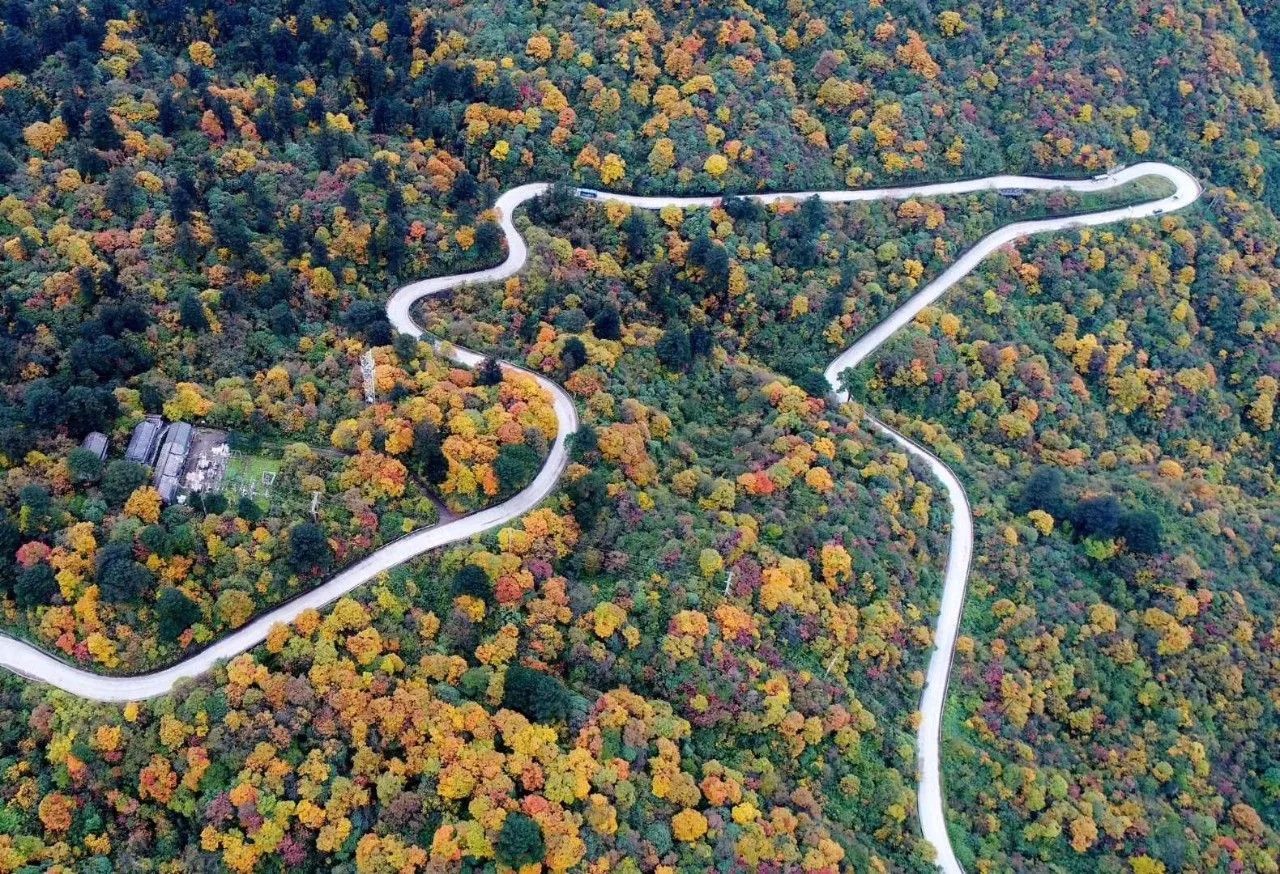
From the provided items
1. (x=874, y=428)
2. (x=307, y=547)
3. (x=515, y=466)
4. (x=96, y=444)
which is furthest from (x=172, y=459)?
(x=874, y=428)

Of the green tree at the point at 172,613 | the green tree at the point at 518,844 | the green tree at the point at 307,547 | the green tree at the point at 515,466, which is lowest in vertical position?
the green tree at the point at 518,844

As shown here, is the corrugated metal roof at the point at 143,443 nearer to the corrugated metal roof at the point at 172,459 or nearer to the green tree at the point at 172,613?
the corrugated metal roof at the point at 172,459

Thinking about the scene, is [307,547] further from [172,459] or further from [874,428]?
[874,428]

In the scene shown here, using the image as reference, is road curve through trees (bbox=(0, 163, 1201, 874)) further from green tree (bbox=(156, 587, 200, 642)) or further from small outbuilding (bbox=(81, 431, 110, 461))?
small outbuilding (bbox=(81, 431, 110, 461))

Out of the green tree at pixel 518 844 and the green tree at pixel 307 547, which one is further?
the green tree at pixel 307 547

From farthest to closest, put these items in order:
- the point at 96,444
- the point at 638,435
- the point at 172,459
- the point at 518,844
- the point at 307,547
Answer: the point at 638,435, the point at 172,459, the point at 96,444, the point at 307,547, the point at 518,844

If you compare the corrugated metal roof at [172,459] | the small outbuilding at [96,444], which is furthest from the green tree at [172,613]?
the small outbuilding at [96,444]
